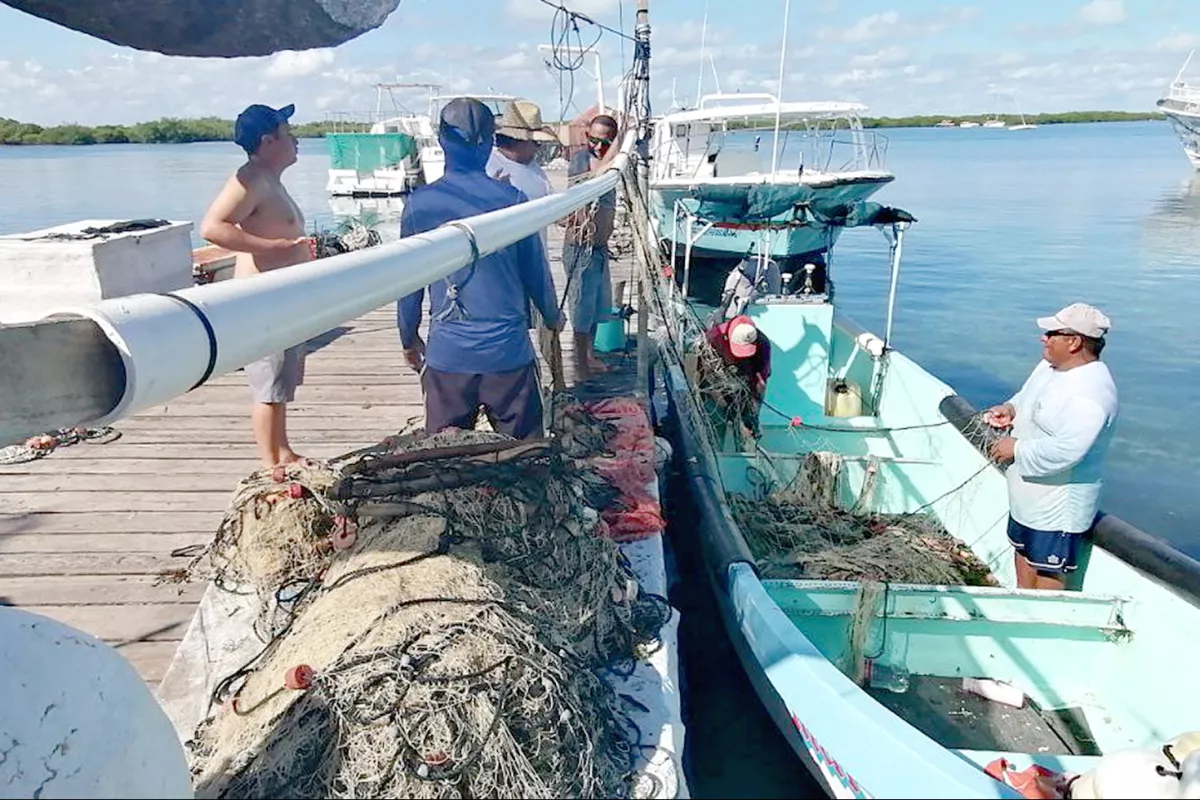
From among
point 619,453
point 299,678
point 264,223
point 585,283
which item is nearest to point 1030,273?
point 585,283

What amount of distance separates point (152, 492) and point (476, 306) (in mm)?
2221

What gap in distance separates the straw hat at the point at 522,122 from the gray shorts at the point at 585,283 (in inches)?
42.8

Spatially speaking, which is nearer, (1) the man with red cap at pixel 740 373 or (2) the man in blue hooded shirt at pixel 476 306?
(2) the man in blue hooded shirt at pixel 476 306

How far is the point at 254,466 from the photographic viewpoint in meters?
4.60

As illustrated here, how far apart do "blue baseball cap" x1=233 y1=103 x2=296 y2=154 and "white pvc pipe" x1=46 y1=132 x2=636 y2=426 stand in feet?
6.97

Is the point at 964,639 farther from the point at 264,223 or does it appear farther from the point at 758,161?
the point at 758,161

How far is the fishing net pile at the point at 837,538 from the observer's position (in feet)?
16.1

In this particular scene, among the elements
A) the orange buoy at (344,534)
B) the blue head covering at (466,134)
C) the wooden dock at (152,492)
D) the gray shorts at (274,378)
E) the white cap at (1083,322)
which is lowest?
the wooden dock at (152,492)

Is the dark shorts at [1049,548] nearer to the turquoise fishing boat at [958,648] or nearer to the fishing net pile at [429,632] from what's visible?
the turquoise fishing boat at [958,648]

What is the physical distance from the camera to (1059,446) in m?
3.93

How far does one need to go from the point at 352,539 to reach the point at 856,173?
633 inches

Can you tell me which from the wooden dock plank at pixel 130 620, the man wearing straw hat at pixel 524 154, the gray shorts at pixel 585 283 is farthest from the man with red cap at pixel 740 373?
the wooden dock plank at pixel 130 620

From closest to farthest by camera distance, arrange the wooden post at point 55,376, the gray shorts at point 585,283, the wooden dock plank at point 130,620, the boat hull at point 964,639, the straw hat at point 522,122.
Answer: the wooden post at point 55,376 → the boat hull at point 964,639 → the wooden dock plank at point 130,620 → the straw hat at point 522,122 → the gray shorts at point 585,283

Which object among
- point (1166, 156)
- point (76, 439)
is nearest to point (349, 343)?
point (76, 439)
